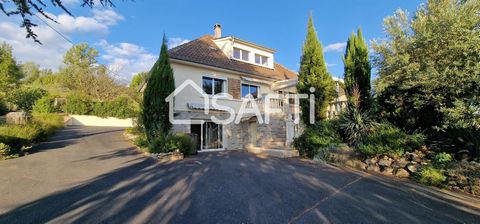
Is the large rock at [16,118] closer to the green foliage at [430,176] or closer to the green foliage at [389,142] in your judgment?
the green foliage at [389,142]

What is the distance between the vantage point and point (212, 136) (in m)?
17.4

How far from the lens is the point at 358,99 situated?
12.6 metres

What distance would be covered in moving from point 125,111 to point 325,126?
25898 millimetres

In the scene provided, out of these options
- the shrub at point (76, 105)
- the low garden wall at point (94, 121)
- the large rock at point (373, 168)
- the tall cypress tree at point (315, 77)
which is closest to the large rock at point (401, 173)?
the large rock at point (373, 168)

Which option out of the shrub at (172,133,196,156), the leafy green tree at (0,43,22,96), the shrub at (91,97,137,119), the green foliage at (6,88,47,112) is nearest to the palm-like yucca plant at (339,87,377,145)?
the shrub at (172,133,196,156)

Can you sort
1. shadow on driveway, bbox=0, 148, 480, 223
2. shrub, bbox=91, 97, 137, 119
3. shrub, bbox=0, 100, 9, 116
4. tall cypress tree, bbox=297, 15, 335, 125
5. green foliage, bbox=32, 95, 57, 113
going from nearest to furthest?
shadow on driveway, bbox=0, 148, 480, 223
tall cypress tree, bbox=297, 15, 335, 125
shrub, bbox=0, 100, 9, 116
green foliage, bbox=32, 95, 57, 113
shrub, bbox=91, 97, 137, 119

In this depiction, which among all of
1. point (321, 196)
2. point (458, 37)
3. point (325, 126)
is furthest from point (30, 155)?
point (458, 37)

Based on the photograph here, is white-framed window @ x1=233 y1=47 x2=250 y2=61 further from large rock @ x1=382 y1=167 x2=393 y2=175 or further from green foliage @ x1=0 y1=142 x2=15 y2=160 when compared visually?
green foliage @ x1=0 y1=142 x2=15 y2=160

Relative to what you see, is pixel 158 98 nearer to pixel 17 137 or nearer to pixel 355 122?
pixel 17 137

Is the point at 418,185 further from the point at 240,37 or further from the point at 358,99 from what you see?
the point at 240,37

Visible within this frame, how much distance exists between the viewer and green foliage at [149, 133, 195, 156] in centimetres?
1173

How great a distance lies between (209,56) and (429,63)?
13299 mm

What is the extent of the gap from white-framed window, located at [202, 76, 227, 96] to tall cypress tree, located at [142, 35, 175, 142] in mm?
3553

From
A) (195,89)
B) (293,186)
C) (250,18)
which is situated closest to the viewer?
(293,186)
